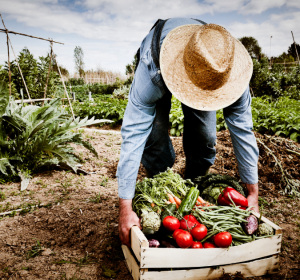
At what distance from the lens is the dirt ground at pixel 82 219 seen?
1.85m

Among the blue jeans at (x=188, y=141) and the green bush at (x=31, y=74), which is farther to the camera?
the green bush at (x=31, y=74)

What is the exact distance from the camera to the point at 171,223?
5.80 ft

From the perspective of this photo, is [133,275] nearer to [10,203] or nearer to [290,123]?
[10,203]

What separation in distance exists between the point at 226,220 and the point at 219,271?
0.35 meters

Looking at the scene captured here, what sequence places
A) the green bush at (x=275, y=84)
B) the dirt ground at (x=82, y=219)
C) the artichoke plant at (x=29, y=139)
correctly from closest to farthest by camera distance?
the dirt ground at (x=82, y=219) → the artichoke plant at (x=29, y=139) → the green bush at (x=275, y=84)

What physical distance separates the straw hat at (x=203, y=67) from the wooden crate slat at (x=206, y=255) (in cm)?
93

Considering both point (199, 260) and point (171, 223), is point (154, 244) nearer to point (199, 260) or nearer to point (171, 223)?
point (171, 223)

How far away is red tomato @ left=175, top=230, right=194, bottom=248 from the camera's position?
1.63 meters

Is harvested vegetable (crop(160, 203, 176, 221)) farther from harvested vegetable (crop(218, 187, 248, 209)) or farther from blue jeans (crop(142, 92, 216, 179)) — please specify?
blue jeans (crop(142, 92, 216, 179))

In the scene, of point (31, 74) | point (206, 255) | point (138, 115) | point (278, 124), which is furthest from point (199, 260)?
point (31, 74)

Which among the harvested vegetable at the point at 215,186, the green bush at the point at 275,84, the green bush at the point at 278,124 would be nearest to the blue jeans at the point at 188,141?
the harvested vegetable at the point at 215,186

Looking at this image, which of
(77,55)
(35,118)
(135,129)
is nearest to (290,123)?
(135,129)

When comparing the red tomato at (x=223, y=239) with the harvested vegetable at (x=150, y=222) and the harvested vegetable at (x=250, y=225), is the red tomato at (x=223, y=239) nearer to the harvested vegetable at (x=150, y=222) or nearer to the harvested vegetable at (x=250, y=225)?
the harvested vegetable at (x=250, y=225)

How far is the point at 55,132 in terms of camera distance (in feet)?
12.1
